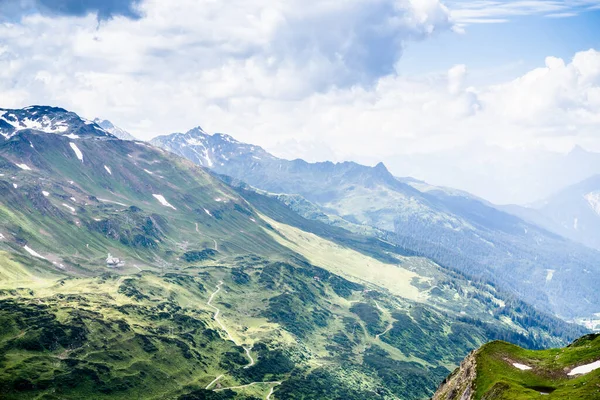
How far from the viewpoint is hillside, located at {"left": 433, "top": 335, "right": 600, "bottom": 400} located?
102 meters

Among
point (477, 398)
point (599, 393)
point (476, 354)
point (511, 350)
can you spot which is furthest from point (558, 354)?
point (599, 393)

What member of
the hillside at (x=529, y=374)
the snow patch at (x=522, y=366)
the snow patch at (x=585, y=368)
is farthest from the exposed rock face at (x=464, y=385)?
the snow patch at (x=585, y=368)

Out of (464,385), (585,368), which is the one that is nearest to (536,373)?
(585,368)

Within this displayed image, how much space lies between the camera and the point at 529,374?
119188 millimetres

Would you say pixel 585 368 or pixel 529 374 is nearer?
pixel 585 368

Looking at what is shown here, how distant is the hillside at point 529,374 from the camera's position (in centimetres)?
10162

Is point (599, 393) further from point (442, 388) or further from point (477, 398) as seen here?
point (442, 388)

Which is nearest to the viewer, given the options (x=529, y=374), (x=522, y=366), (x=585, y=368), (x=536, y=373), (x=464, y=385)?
(x=585, y=368)

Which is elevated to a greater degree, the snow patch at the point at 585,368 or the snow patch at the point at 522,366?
the snow patch at the point at 585,368

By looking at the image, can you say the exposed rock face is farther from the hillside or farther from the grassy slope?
the grassy slope

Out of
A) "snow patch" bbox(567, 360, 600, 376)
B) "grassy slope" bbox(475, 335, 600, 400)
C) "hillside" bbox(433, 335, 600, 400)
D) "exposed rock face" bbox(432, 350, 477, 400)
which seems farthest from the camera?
"exposed rock face" bbox(432, 350, 477, 400)

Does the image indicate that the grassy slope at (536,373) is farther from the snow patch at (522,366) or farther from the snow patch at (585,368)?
the snow patch at (585,368)

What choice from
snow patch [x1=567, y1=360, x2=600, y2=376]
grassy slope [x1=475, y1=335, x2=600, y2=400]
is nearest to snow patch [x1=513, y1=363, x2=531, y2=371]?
grassy slope [x1=475, y1=335, x2=600, y2=400]

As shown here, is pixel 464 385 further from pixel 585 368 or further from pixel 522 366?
pixel 585 368
